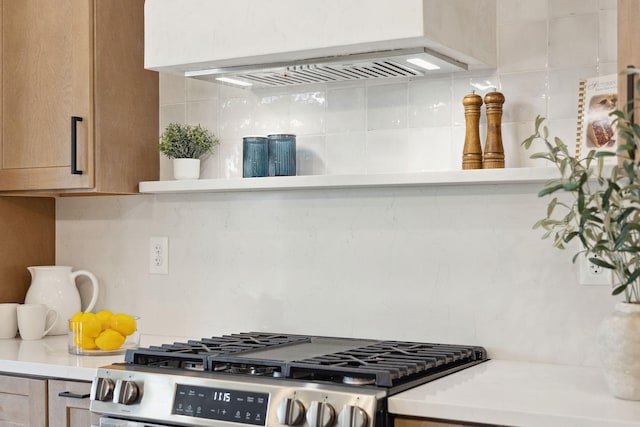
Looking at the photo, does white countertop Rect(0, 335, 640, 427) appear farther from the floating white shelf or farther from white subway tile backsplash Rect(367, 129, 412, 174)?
white subway tile backsplash Rect(367, 129, 412, 174)

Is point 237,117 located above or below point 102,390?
above

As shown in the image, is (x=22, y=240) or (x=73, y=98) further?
(x=22, y=240)

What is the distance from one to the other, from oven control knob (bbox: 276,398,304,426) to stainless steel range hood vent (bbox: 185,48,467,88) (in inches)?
34.7

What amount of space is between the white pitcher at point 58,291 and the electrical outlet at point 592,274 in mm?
1618

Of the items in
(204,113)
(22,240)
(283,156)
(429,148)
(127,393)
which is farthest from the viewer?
(22,240)

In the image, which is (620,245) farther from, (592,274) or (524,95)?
(524,95)

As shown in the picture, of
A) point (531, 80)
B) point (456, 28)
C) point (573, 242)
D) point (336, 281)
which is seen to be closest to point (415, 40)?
point (456, 28)

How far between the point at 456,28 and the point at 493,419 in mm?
981

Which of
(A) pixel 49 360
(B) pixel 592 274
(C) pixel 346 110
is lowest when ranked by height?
(A) pixel 49 360

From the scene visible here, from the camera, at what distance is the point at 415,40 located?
6.68 ft

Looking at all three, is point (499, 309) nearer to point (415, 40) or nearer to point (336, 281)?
point (336, 281)

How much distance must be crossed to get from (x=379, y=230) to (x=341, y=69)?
50 cm

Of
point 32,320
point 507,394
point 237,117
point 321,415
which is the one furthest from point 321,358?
point 32,320

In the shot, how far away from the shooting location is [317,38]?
7.00 ft
